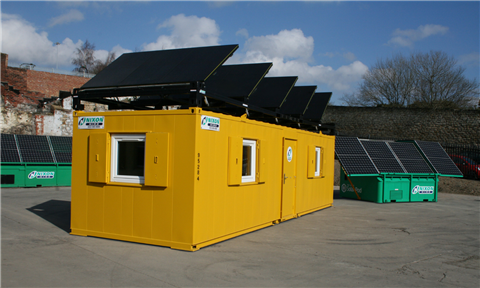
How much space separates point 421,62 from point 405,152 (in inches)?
1250

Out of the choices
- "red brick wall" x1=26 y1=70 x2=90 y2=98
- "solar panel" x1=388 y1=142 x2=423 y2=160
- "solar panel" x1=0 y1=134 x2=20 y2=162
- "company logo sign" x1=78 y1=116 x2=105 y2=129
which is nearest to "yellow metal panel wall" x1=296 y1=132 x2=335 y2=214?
"solar panel" x1=388 y1=142 x2=423 y2=160

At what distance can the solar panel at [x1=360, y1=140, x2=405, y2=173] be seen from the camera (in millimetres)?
14347

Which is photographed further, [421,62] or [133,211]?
[421,62]

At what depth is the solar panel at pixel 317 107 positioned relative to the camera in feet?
41.3

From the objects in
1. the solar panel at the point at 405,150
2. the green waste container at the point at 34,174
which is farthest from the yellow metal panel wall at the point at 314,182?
the green waste container at the point at 34,174

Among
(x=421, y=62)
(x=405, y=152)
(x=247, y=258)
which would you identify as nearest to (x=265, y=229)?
(x=247, y=258)

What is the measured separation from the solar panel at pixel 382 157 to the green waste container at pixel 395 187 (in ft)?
0.77

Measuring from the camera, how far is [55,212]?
1009 centimetres

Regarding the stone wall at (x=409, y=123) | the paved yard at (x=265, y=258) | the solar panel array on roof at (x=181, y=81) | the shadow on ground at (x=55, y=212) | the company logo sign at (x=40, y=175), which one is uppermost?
the stone wall at (x=409, y=123)

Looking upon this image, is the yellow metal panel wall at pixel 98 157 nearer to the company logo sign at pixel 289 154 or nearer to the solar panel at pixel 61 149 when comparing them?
the company logo sign at pixel 289 154

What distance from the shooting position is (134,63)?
8.00m

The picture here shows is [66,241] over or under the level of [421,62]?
under

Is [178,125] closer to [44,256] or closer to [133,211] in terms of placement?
[133,211]

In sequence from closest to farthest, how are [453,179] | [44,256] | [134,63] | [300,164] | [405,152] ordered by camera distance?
[44,256], [134,63], [300,164], [405,152], [453,179]
